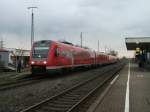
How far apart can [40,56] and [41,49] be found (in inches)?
26.4

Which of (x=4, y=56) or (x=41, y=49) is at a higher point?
(x=41, y=49)

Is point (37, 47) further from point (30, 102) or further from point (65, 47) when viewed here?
point (30, 102)

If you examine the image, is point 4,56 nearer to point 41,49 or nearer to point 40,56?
point 41,49

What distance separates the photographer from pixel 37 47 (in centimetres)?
2725

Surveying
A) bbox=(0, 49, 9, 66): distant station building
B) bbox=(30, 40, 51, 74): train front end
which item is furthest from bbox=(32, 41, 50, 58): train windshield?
bbox=(0, 49, 9, 66): distant station building

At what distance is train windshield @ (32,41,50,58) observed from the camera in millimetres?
26578

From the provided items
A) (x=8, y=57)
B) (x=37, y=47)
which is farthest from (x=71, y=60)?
(x=8, y=57)

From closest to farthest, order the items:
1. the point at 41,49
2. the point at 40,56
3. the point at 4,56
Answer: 1. the point at 40,56
2. the point at 41,49
3. the point at 4,56

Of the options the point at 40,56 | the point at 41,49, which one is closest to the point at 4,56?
the point at 41,49

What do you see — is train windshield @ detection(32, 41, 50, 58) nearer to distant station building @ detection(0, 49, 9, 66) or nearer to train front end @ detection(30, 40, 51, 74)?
train front end @ detection(30, 40, 51, 74)

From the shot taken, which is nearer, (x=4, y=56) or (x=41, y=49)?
(x=41, y=49)

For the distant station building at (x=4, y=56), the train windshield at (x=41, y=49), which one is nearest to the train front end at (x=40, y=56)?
the train windshield at (x=41, y=49)

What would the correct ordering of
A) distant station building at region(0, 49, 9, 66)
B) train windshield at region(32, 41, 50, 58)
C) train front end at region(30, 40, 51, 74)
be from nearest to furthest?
1. train front end at region(30, 40, 51, 74)
2. train windshield at region(32, 41, 50, 58)
3. distant station building at region(0, 49, 9, 66)

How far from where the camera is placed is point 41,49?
1059 inches
